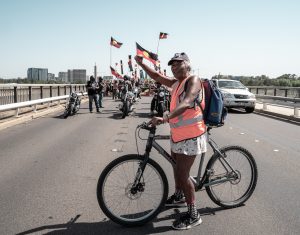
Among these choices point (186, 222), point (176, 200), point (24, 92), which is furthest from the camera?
point (24, 92)

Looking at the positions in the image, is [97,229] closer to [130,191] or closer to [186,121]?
[130,191]

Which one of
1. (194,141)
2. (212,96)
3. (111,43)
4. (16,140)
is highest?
(111,43)

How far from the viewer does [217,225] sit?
4.23m

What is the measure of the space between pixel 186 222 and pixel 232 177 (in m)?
1.01

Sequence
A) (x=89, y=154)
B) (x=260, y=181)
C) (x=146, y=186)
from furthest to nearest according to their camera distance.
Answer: (x=89, y=154) → (x=260, y=181) → (x=146, y=186)

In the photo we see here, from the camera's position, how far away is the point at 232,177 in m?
4.85

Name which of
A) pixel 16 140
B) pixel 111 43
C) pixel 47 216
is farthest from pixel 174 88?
pixel 111 43

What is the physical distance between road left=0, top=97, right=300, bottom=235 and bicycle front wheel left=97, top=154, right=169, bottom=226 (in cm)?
14

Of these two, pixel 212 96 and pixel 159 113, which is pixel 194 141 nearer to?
pixel 212 96

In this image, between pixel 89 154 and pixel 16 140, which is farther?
pixel 16 140

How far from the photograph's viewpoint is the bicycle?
4.19 meters

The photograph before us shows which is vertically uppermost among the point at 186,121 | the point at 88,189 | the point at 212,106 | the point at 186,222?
the point at 212,106

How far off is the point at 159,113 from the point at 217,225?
1181 centimetres

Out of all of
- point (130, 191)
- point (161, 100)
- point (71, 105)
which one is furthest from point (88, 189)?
point (71, 105)
